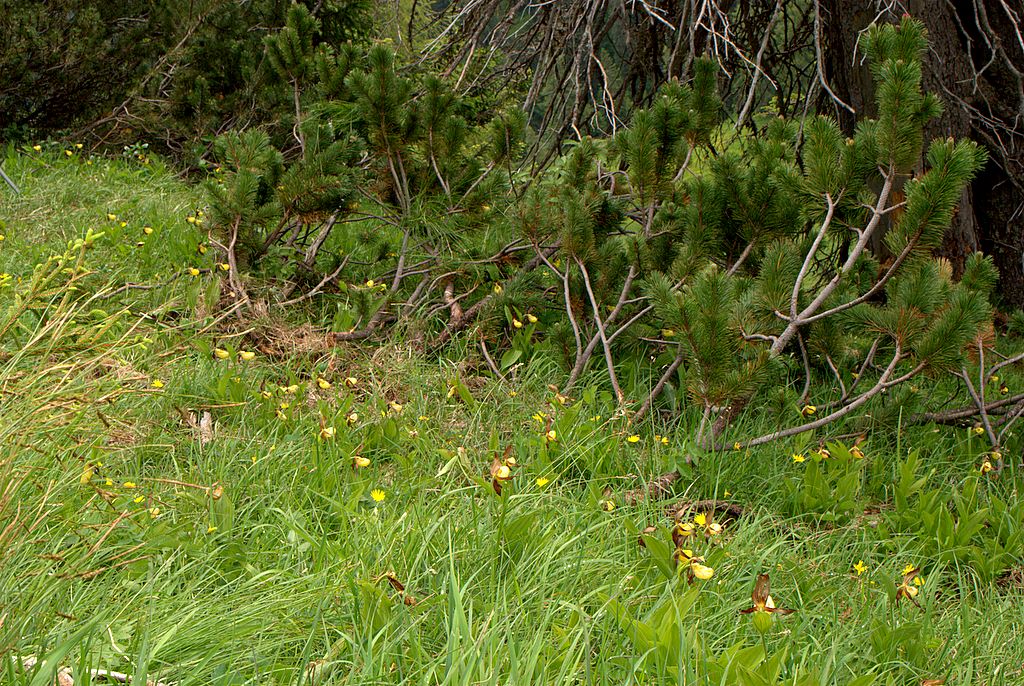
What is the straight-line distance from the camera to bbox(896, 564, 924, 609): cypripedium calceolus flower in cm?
236

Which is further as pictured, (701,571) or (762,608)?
(701,571)

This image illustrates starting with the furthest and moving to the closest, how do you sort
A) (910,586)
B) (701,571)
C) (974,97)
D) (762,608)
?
(974,97), (910,586), (701,571), (762,608)

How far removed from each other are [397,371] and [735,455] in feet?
4.42

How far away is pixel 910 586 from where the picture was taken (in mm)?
2430

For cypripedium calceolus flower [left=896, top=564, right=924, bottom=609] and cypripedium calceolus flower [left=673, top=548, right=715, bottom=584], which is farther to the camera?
cypripedium calceolus flower [left=896, top=564, right=924, bottom=609]

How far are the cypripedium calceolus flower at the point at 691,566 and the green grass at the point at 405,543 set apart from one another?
0.04m

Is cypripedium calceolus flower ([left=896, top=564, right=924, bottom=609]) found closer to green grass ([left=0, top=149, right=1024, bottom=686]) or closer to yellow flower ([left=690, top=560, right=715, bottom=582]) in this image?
green grass ([left=0, top=149, right=1024, bottom=686])

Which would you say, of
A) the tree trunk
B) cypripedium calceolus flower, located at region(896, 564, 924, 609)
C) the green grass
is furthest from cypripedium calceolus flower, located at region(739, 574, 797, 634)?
the tree trunk

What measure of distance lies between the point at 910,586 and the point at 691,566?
0.64 metres

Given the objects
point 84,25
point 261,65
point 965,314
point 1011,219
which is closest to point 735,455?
point 965,314

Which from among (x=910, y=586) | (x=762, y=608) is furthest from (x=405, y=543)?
(x=910, y=586)

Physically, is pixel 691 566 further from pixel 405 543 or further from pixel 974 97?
pixel 974 97

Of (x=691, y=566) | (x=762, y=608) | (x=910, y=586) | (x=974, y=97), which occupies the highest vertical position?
(x=974, y=97)

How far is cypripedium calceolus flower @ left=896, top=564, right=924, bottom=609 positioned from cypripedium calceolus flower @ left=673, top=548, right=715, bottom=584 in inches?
19.1
